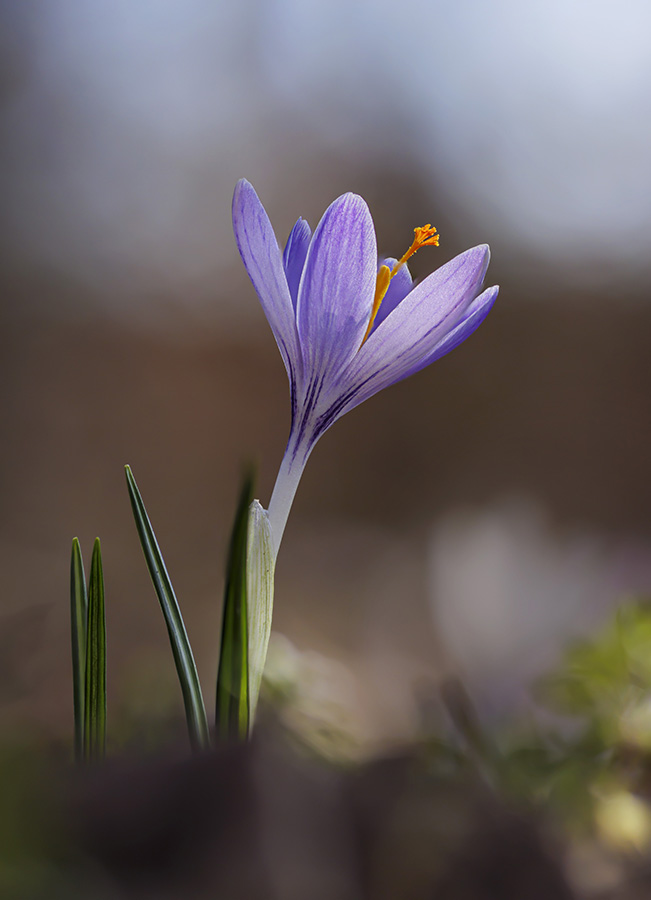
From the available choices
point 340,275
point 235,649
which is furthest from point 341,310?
point 235,649

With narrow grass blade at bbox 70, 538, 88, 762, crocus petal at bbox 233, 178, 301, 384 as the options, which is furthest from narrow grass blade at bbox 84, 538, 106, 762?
crocus petal at bbox 233, 178, 301, 384

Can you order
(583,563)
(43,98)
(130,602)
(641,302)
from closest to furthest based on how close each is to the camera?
(583,563) → (130,602) → (43,98) → (641,302)

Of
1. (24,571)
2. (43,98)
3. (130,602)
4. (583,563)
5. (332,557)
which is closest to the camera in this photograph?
(583,563)

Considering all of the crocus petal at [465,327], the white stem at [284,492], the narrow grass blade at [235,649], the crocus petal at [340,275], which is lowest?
the narrow grass blade at [235,649]

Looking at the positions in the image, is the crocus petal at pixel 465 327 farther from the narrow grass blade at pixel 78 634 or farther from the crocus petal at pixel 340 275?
the narrow grass blade at pixel 78 634

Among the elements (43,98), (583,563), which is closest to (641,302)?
(43,98)

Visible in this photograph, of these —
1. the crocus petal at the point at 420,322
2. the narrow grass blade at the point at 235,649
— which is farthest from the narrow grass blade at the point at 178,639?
the crocus petal at the point at 420,322

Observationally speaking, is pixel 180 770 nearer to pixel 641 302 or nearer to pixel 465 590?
pixel 465 590
